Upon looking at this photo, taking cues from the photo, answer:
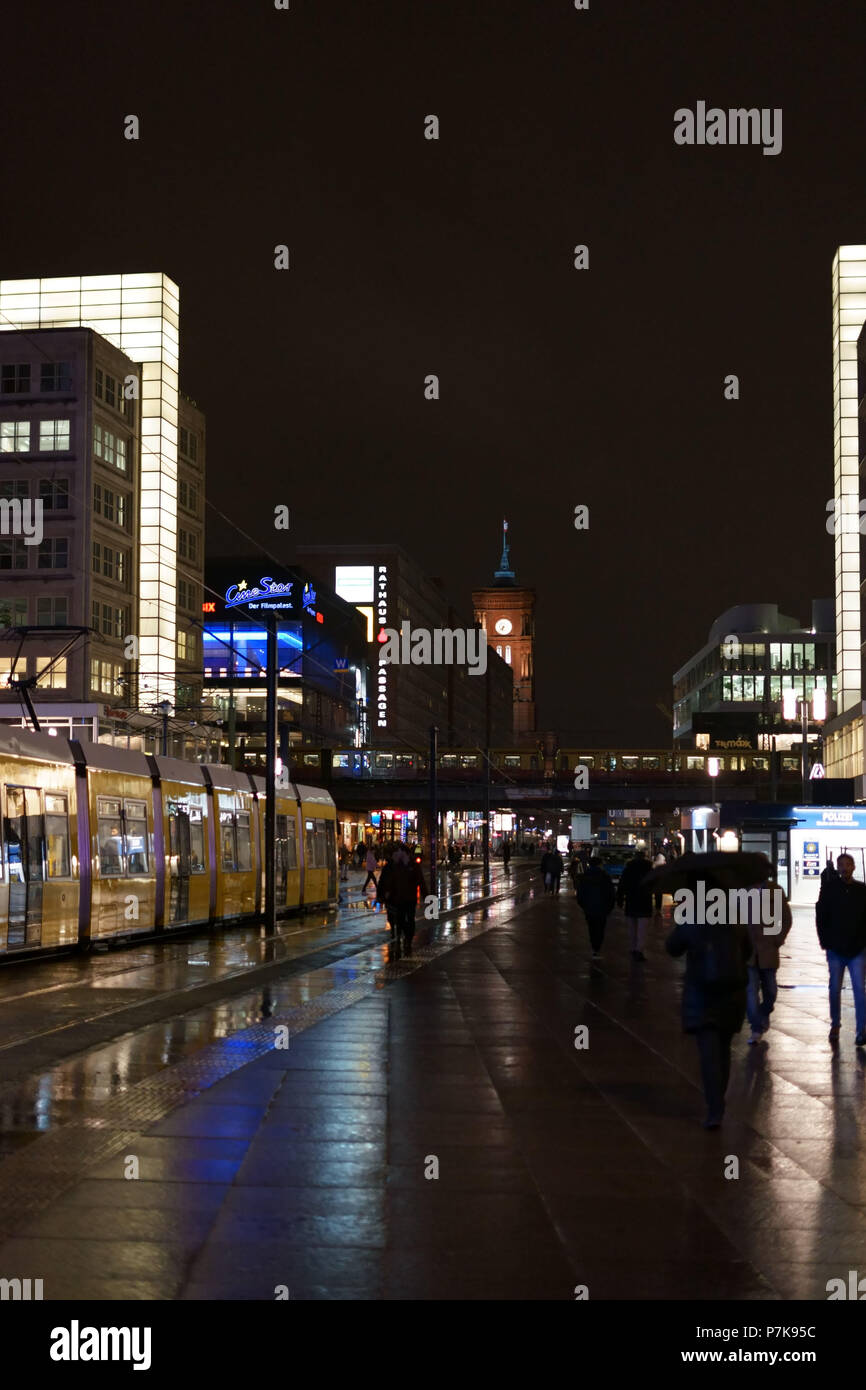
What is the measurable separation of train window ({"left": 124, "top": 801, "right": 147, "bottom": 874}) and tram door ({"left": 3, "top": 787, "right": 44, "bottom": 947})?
4162 mm

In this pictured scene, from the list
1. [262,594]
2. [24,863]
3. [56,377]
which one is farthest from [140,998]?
[262,594]

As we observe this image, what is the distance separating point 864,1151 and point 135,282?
8012 cm

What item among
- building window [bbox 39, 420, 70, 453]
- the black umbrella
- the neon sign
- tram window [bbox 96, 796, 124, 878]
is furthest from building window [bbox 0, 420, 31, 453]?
the black umbrella

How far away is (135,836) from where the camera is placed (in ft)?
93.5

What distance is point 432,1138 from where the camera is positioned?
33.3 feet

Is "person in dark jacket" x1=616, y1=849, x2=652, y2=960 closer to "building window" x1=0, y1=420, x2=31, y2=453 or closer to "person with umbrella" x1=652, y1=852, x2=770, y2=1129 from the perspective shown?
"person with umbrella" x1=652, y1=852, x2=770, y2=1129

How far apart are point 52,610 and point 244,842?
3822cm

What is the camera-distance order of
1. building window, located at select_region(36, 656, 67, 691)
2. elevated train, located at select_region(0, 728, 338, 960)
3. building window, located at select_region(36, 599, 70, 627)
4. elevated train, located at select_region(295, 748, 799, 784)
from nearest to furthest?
elevated train, located at select_region(0, 728, 338, 960)
building window, located at select_region(36, 656, 67, 691)
building window, located at select_region(36, 599, 70, 627)
elevated train, located at select_region(295, 748, 799, 784)

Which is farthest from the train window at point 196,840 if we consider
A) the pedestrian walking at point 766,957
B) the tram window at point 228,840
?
the pedestrian walking at point 766,957

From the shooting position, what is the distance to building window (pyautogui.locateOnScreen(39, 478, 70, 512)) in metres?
72.9

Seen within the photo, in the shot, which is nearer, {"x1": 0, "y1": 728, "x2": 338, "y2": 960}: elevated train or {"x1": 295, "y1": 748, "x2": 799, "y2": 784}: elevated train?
{"x1": 0, "y1": 728, "x2": 338, "y2": 960}: elevated train

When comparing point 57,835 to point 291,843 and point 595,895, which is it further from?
point 291,843
